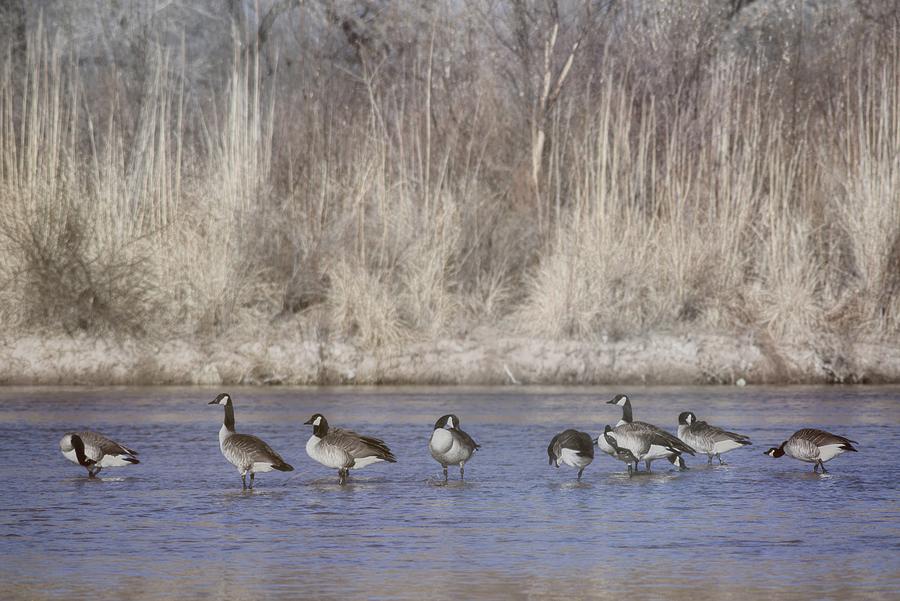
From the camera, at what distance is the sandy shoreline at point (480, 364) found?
52.0 ft

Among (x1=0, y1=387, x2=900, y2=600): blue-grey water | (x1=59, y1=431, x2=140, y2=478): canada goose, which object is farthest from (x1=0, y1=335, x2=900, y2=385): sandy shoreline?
(x1=59, y1=431, x2=140, y2=478): canada goose

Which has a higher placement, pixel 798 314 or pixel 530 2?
pixel 530 2

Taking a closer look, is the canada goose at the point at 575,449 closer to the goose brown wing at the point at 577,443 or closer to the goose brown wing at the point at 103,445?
the goose brown wing at the point at 577,443

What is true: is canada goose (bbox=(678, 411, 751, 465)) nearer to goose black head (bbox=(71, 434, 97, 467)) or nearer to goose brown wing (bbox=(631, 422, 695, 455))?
goose brown wing (bbox=(631, 422, 695, 455))

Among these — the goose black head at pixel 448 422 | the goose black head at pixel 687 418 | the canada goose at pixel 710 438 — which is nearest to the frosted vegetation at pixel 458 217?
the goose black head at pixel 687 418

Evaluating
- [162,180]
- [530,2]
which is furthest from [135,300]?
[530,2]

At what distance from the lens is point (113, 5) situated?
32.5 meters

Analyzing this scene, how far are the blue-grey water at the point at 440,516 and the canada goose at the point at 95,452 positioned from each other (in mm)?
131

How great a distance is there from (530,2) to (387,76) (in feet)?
9.04

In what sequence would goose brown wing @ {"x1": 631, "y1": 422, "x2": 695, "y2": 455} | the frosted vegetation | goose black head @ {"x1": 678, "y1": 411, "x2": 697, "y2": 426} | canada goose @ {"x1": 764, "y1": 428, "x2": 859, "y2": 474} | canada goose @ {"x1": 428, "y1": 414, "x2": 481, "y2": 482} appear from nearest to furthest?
canada goose @ {"x1": 428, "y1": 414, "x2": 481, "y2": 482}, canada goose @ {"x1": 764, "y1": 428, "x2": 859, "y2": 474}, goose brown wing @ {"x1": 631, "y1": 422, "x2": 695, "y2": 455}, goose black head @ {"x1": 678, "y1": 411, "x2": 697, "y2": 426}, the frosted vegetation

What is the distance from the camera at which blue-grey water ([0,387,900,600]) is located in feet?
21.2

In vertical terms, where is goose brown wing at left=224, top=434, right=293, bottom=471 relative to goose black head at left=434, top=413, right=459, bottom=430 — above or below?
below

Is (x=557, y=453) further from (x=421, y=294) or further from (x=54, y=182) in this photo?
(x=54, y=182)

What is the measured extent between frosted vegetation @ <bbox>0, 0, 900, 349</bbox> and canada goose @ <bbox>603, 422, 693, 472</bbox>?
601cm
